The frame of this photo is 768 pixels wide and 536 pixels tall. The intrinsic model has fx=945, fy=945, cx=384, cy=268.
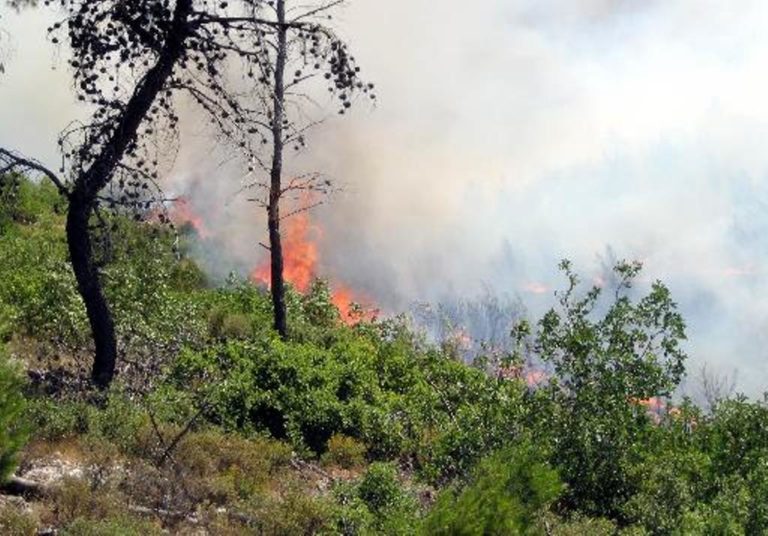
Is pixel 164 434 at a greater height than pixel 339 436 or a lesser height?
lesser

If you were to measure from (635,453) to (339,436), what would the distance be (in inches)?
171

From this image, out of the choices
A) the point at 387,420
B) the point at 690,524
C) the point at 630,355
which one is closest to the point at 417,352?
the point at 387,420

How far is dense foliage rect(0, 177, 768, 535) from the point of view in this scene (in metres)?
9.20

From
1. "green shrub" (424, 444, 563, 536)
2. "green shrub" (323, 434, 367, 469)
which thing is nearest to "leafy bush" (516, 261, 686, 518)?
"green shrub" (323, 434, 367, 469)

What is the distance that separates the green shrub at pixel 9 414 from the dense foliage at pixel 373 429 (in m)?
0.03

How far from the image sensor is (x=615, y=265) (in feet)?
39.9

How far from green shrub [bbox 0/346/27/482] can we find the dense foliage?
3 centimetres

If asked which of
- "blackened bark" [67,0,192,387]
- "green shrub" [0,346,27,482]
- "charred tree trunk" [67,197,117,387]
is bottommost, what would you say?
"green shrub" [0,346,27,482]

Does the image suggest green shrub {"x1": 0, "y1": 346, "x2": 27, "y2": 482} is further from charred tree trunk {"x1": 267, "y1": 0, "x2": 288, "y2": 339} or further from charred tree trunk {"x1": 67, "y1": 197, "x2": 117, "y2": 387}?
charred tree trunk {"x1": 267, "y1": 0, "x2": 288, "y2": 339}

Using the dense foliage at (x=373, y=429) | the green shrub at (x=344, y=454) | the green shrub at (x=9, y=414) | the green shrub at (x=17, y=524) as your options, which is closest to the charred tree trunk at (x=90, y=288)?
the dense foliage at (x=373, y=429)

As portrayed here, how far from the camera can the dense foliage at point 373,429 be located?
920cm

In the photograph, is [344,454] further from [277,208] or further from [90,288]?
[277,208]

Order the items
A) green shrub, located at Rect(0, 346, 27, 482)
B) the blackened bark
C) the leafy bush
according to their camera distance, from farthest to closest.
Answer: the blackened bark, the leafy bush, green shrub, located at Rect(0, 346, 27, 482)

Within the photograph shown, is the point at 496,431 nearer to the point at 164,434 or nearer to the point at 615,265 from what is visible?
the point at 615,265
